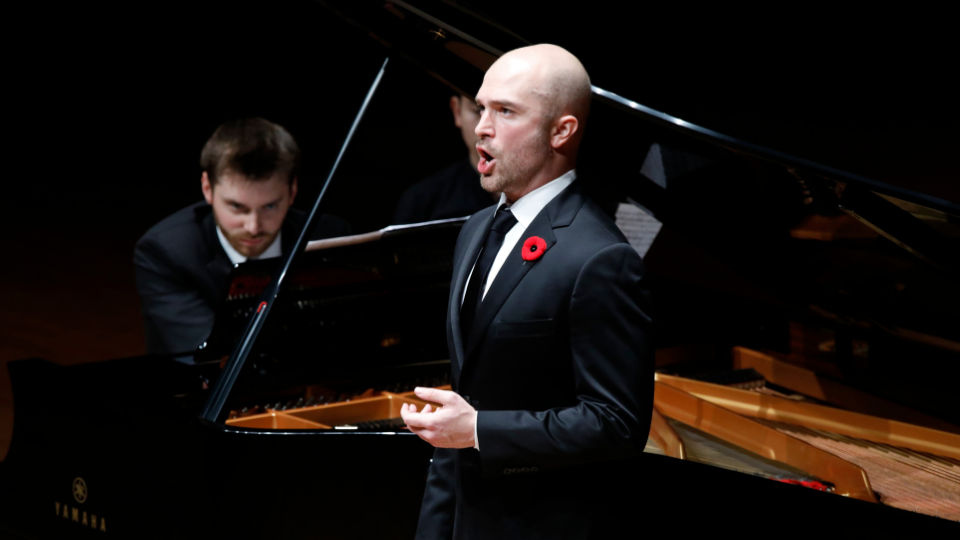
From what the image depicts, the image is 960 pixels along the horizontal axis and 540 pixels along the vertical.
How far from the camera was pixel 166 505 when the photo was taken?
2316 mm

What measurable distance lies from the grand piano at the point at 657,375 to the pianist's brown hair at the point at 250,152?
101 cm

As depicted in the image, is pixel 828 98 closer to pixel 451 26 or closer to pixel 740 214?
pixel 740 214

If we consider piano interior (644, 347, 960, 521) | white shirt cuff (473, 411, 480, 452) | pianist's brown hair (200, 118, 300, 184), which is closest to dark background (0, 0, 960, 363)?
pianist's brown hair (200, 118, 300, 184)

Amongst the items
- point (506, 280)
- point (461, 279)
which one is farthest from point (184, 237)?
point (506, 280)

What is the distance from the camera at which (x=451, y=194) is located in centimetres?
435

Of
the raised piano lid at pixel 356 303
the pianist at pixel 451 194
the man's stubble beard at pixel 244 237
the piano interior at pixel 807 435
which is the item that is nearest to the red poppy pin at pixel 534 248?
the piano interior at pixel 807 435

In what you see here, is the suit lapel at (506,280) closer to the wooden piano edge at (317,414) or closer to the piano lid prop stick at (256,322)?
the piano lid prop stick at (256,322)

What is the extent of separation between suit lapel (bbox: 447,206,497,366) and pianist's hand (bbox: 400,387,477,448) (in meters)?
0.13

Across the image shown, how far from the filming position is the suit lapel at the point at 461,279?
51.3 inches

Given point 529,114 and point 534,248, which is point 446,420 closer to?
point 534,248

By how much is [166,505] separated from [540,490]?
56.3 inches

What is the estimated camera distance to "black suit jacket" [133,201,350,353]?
3742mm

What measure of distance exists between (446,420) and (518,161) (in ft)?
1.19

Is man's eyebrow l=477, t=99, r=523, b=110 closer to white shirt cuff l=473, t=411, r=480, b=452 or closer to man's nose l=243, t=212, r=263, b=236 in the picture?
white shirt cuff l=473, t=411, r=480, b=452
